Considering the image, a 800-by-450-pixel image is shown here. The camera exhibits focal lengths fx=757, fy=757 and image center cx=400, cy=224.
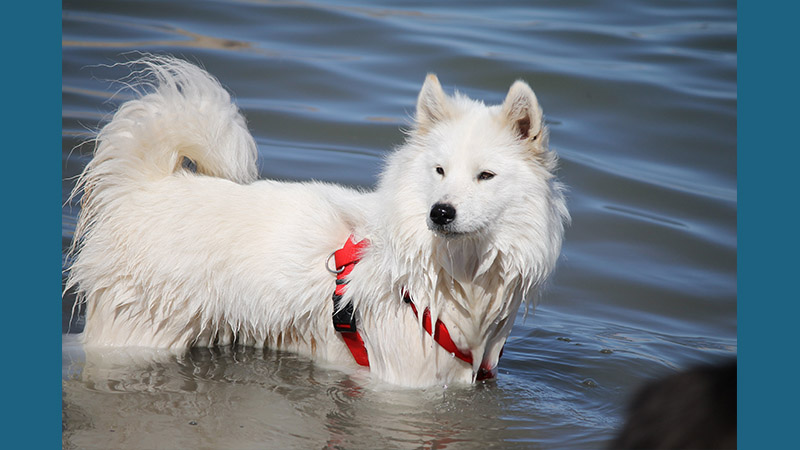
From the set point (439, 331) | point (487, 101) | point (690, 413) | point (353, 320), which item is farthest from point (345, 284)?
point (487, 101)

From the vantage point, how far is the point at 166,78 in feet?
14.1

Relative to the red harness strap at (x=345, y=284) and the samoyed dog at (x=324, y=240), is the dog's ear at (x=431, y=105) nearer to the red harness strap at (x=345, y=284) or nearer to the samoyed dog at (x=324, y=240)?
the samoyed dog at (x=324, y=240)

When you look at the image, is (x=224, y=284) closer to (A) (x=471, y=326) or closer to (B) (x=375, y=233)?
(B) (x=375, y=233)

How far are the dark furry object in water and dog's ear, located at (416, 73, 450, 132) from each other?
198 centimetres

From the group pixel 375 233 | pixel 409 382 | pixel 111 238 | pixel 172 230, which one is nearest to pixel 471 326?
pixel 409 382

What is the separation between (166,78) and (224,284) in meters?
1.23

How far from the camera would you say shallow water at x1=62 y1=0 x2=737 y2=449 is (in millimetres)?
3799

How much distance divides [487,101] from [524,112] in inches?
206

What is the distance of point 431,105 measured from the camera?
370cm

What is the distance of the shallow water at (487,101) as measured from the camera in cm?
380

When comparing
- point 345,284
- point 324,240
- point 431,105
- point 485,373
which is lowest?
point 485,373

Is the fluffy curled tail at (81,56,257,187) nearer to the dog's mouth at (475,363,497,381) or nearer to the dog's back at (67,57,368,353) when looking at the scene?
the dog's back at (67,57,368,353)

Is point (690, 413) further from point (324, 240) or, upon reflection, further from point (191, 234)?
point (191, 234)

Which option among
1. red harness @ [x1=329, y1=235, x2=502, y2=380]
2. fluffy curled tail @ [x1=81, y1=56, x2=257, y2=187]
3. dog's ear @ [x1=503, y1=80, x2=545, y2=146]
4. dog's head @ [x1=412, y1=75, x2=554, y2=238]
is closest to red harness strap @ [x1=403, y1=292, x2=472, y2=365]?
red harness @ [x1=329, y1=235, x2=502, y2=380]
